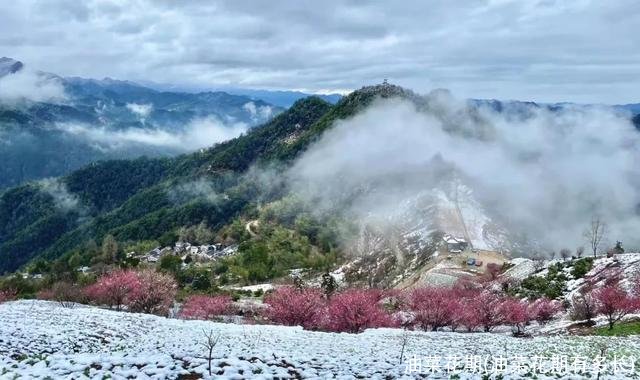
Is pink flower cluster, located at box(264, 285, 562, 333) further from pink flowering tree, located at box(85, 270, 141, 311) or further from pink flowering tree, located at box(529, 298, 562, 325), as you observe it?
pink flowering tree, located at box(85, 270, 141, 311)

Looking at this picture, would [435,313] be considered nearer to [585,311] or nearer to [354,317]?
[354,317]

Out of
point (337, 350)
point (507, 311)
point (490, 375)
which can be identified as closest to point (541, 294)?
point (507, 311)

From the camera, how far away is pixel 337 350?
31.3m

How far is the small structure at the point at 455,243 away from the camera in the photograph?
582 feet

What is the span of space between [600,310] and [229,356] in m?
49.9

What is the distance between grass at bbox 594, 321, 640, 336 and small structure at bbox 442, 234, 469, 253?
122 metres

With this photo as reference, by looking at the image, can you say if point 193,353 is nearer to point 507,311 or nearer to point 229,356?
point 229,356

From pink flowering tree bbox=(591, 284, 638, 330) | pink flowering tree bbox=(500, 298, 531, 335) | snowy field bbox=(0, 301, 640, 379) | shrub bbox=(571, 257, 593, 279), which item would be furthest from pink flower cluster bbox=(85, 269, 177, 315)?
shrub bbox=(571, 257, 593, 279)

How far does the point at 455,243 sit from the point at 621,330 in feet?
433

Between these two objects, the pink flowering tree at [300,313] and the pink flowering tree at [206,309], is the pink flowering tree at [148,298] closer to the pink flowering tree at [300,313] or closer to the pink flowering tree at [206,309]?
the pink flowering tree at [206,309]

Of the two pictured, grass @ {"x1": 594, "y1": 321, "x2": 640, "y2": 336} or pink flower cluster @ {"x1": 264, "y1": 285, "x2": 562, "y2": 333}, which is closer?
grass @ {"x1": 594, "y1": 321, "x2": 640, "y2": 336}

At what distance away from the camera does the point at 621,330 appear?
4944cm

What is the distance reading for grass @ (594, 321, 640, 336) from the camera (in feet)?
154

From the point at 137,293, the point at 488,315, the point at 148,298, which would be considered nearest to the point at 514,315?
the point at 488,315
